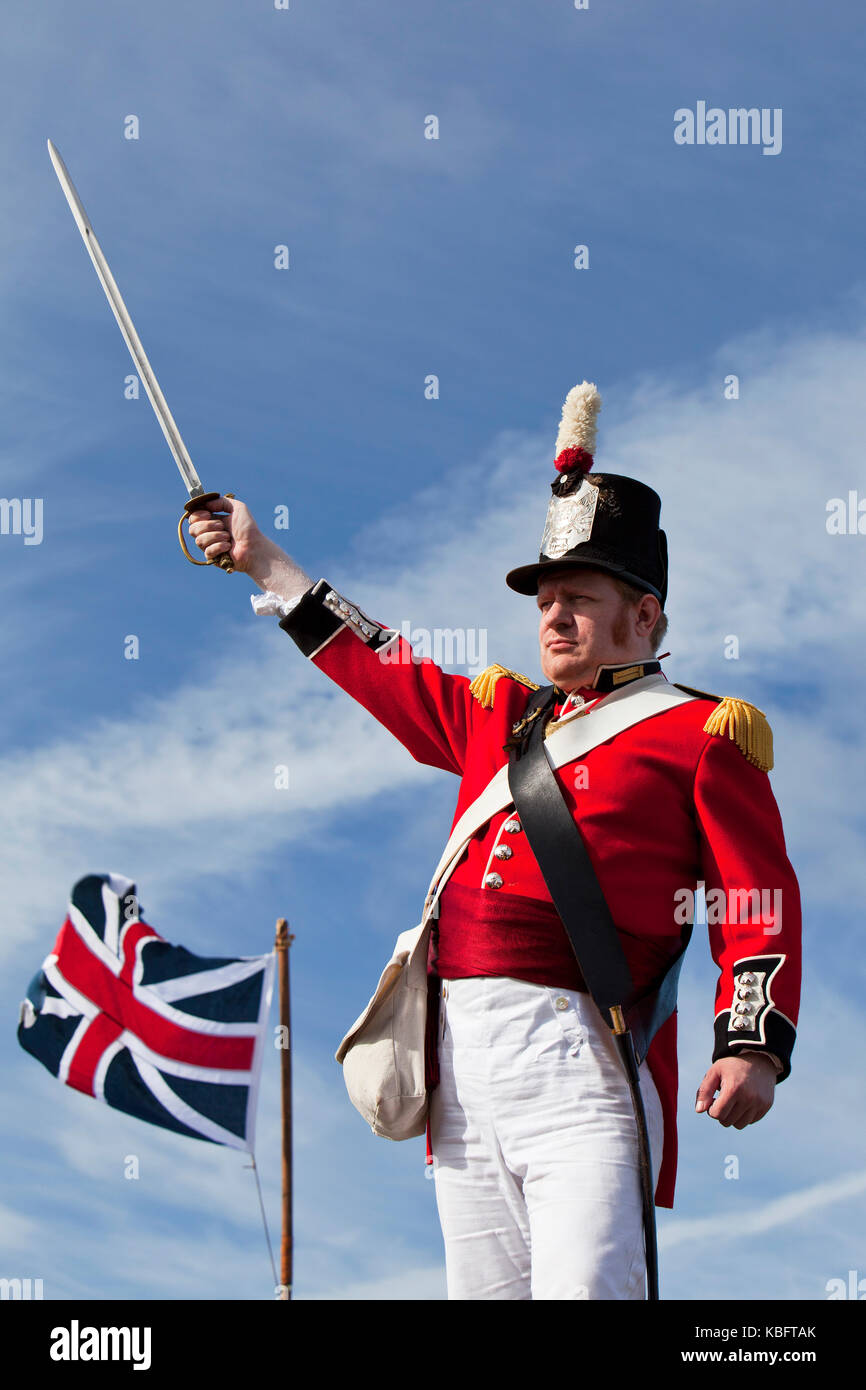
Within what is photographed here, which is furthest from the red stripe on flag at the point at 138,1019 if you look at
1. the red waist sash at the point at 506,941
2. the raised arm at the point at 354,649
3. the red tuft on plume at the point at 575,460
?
the red tuft on plume at the point at 575,460

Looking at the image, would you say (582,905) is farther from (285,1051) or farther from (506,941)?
(285,1051)

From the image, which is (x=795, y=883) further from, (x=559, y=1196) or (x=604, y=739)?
(x=559, y=1196)

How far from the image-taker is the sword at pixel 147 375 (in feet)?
19.4

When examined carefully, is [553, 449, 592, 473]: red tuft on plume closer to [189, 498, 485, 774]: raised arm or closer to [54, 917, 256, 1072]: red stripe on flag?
[189, 498, 485, 774]: raised arm

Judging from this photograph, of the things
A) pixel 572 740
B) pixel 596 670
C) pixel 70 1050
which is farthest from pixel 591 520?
pixel 70 1050

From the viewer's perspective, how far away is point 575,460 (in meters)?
5.87

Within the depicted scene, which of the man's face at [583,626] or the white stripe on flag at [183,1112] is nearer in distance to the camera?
the man's face at [583,626]

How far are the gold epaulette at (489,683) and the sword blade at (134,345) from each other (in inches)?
56.1

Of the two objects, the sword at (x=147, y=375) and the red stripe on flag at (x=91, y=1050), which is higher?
the sword at (x=147, y=375)

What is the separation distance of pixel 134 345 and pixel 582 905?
9.93 ft

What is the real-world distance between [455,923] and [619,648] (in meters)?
1.29

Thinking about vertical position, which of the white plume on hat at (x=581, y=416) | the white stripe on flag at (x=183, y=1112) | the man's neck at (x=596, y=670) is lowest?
the white stripe on flag at (x=183, y=1112)

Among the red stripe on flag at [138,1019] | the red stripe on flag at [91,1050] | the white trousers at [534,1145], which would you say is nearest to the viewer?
the white trousers at [534,1145]

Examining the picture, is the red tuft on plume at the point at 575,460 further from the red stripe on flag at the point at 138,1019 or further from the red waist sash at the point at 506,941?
the red stripe on flag at the point at 138,1019
